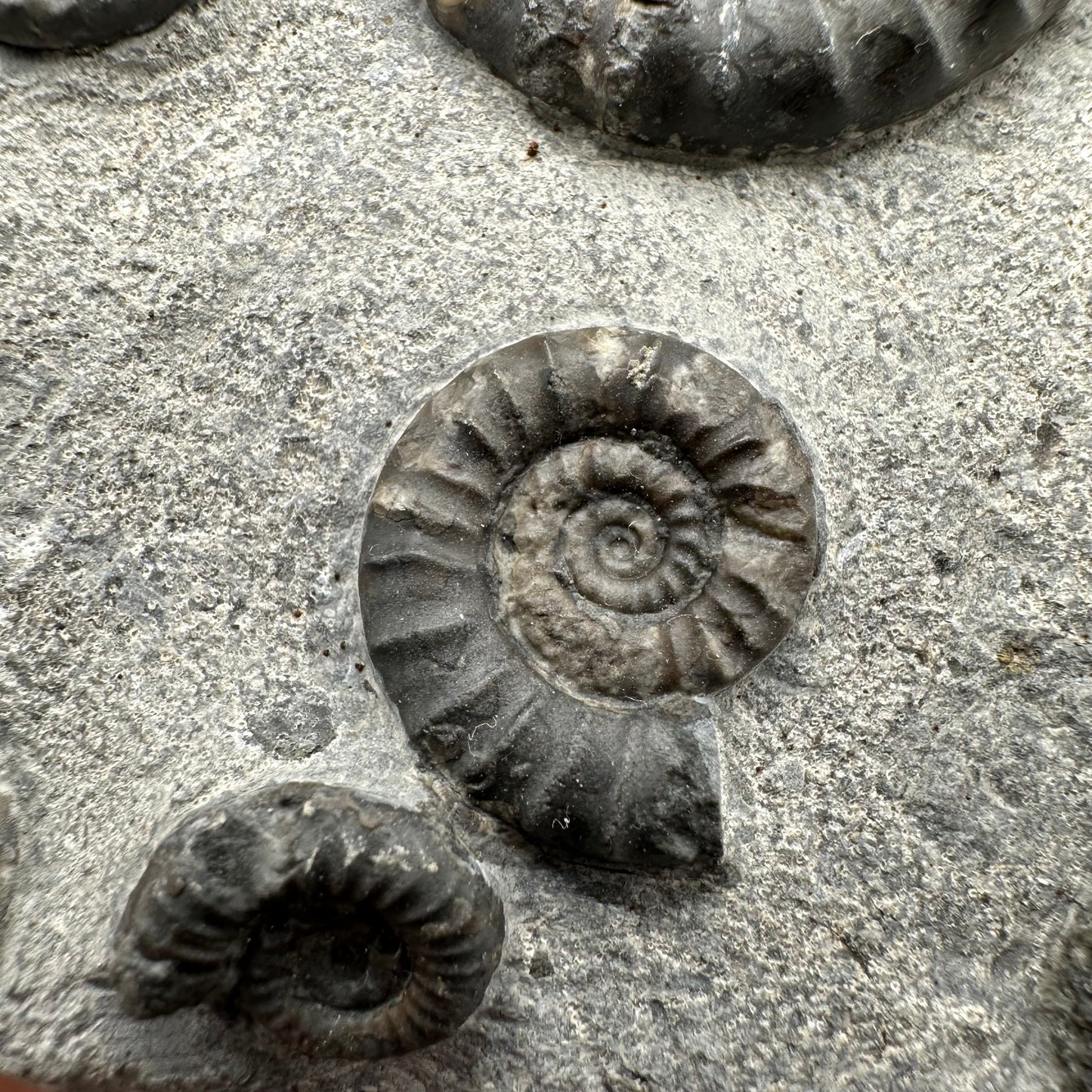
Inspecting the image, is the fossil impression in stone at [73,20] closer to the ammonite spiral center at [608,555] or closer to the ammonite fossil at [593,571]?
the ammonite fossil at [593,571]

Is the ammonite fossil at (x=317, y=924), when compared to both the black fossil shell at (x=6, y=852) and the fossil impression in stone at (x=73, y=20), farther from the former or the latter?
the fossil impression in stone at (x=73, y=20)

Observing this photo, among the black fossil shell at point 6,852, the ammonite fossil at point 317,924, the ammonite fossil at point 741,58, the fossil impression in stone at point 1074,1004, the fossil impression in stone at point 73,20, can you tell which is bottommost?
the black fossil shell at point 6,852

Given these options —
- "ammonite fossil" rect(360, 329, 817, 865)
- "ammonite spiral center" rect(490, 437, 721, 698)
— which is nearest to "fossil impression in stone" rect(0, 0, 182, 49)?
"ammonite fossil" rect(360, 329, 817, 865)

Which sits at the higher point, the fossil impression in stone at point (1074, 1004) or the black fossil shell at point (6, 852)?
the fossil impression in stone at point (1074, 1004)

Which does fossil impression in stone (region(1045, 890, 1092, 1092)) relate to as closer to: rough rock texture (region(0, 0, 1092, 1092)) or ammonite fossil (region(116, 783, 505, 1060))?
rough rock texture (region(0, 0, 1092, 1092))

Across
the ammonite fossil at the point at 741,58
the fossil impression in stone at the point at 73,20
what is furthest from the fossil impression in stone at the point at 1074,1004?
the fossil impression in stone at the point at 73,20

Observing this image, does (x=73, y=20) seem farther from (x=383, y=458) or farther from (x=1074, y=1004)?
(x=1074, y=1004)

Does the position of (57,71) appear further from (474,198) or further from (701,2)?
(701,2)

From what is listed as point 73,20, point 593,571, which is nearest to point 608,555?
point 593,571
